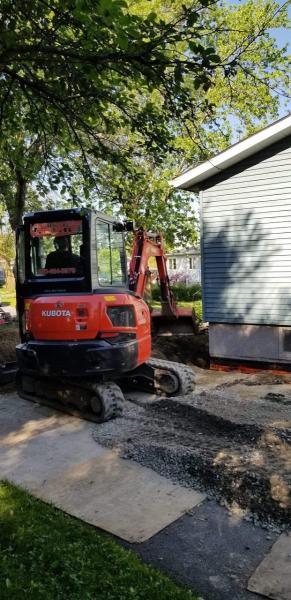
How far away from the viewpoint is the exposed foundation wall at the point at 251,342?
994 cm

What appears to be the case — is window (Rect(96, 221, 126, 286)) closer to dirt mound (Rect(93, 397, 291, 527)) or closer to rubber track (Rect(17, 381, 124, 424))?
rubber track (Rect(17, 381, 124, 424))

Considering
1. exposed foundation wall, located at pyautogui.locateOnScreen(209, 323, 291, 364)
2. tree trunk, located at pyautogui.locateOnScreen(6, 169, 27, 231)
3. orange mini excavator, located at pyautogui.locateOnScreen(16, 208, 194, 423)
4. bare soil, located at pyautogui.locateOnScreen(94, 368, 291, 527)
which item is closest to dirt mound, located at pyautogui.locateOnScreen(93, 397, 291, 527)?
bare soil, located at pyautogui.locateOnScreen(94, 368, 291, 527)

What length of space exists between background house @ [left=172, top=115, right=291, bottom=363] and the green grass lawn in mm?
6802

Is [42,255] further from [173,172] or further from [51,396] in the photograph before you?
[173,172]

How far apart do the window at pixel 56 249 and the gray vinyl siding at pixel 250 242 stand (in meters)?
4.34

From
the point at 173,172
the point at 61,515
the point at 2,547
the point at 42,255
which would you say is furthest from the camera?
the point at 173,172

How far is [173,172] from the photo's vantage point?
68.1ft

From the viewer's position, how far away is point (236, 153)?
32.2 feet

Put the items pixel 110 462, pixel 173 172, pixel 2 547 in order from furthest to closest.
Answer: pixel 173 172 → pixel 110 462 → pixel 2 547

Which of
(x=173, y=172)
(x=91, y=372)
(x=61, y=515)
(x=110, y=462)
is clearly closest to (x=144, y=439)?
(x=110, y=462)

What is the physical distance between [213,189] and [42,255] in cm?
477

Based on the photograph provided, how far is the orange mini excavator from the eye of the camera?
692 centimetres

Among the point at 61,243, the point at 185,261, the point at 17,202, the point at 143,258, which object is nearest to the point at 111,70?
the point at 61,243

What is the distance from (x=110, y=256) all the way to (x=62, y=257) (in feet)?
2.41
